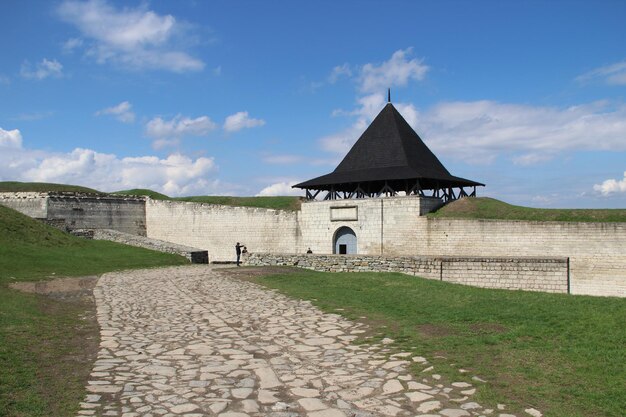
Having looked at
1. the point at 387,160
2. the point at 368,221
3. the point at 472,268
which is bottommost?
the point at 472,268

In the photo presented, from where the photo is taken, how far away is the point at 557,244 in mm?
15961

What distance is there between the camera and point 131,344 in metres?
5.71

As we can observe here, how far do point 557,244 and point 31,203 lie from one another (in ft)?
78.2

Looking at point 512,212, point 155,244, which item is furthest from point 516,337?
point 155,244

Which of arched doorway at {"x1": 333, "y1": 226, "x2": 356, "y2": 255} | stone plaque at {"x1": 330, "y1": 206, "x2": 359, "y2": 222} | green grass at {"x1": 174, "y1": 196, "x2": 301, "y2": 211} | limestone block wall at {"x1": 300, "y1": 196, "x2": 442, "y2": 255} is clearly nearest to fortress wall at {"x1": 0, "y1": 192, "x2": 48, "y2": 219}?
green grass at {"x1": 174, "y1": 196, "x2": 301, "y2": 211}

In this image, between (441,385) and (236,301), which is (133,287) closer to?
(236,301)

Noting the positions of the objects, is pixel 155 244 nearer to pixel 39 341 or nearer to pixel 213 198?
pixel 213 198

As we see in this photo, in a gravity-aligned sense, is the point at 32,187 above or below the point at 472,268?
above

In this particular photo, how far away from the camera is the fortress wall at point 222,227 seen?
24.1 metres

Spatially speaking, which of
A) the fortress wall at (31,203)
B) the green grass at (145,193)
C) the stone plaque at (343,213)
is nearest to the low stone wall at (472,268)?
the stone plaque at (343,213)

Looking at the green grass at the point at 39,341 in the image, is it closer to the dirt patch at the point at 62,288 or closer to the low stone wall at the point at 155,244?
the dirt patch at the point at 62,288

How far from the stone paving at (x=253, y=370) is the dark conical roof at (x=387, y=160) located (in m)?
14.0

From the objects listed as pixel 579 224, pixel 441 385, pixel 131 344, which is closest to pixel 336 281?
pixel 131 344

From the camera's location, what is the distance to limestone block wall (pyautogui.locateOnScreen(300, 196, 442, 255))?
65.5 feet
